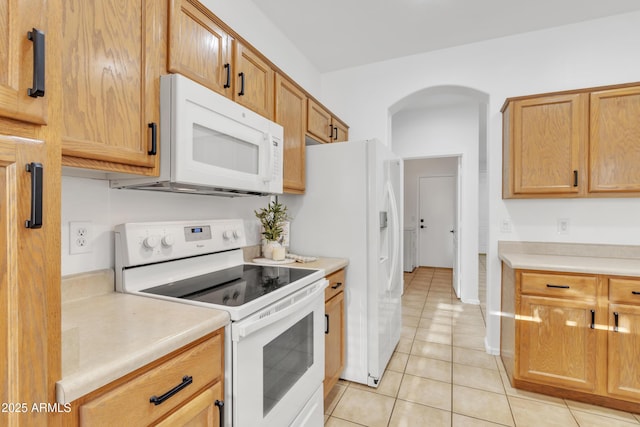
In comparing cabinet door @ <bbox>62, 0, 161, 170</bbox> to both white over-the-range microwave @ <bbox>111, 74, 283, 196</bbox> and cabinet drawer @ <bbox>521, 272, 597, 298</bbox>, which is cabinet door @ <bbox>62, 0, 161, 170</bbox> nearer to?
white over-the-range microwave @ <bbox>111, 74, 283, 196</bbox>

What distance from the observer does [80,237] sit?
122cm

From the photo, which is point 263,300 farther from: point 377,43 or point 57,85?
point 377,43

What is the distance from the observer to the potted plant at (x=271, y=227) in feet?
7.00

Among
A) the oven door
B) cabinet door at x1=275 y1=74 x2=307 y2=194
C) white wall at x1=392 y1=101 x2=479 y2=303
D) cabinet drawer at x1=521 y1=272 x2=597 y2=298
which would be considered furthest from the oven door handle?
white wall at x1=392 y1=101 x2=479 y2=303

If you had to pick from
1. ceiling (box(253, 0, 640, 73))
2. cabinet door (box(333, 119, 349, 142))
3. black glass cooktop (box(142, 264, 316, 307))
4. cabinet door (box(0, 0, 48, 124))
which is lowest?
black glass cooktop (box(142, 264, 316, 307))

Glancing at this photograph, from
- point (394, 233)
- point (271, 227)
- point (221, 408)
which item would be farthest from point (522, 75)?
point (221, 408)

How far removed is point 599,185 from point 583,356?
1143 millimetres

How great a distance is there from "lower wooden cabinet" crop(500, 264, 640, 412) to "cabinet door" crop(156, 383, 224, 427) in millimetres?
1953

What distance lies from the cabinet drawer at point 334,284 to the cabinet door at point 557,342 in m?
1.19

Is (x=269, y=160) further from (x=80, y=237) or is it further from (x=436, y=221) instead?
(x=436, y=221)

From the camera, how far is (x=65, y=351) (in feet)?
2.18

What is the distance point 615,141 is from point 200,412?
9.36ft

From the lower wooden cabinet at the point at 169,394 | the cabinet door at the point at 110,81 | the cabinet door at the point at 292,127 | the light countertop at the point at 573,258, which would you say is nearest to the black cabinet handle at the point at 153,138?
the cabinet door at the point at 110,81

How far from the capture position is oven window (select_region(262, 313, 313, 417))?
1.24 meters
